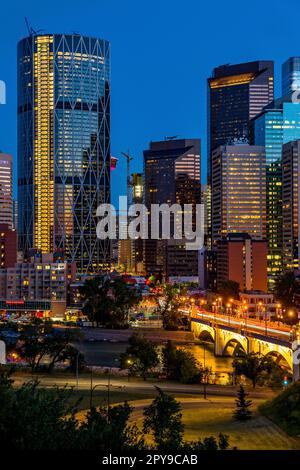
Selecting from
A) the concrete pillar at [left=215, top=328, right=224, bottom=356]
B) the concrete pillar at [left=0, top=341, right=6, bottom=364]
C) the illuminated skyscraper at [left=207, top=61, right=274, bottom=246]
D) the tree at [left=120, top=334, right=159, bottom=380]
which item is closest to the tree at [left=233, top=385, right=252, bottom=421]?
the tree at [left=120, top=334, right=159, bottom=380]

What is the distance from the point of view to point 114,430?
15.4 metres

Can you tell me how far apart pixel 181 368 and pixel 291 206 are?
249 feet

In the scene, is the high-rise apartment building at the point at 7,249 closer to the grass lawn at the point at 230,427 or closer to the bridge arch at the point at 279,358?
the bridge arch at the point at 279,358

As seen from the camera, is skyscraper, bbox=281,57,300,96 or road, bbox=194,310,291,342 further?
skyscraper, bbox=281,57,300,96

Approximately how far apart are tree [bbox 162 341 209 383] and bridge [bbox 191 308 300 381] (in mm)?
4769

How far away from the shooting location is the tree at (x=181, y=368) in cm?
4044

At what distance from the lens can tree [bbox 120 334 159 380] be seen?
139 feet

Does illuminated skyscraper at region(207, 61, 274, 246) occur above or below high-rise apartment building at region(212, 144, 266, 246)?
above

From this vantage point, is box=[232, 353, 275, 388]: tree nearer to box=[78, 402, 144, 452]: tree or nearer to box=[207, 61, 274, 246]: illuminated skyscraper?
box=[78, 402, 144, 452]: tree

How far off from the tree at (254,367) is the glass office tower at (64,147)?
9862cm
